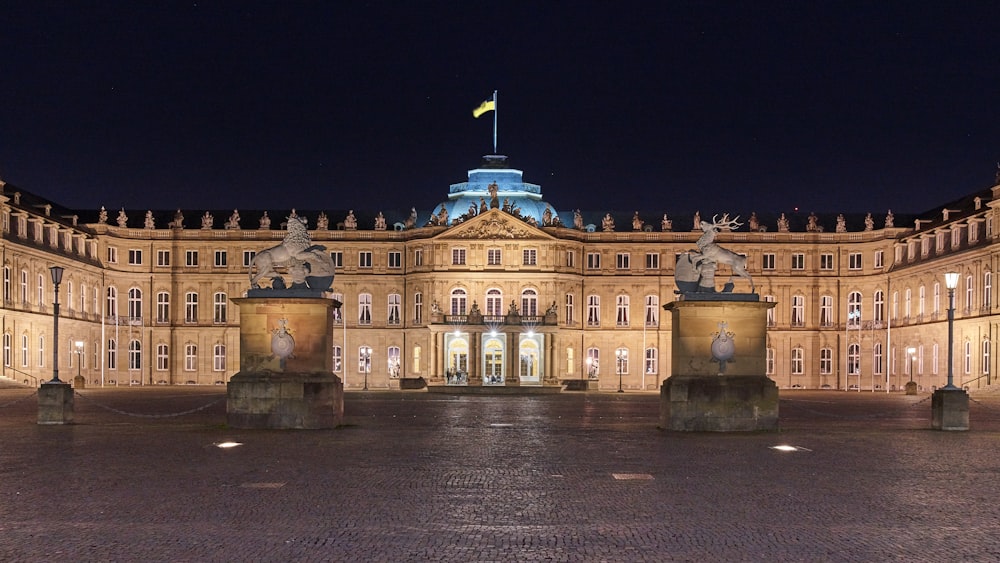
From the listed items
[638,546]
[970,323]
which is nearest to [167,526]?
[638,546]

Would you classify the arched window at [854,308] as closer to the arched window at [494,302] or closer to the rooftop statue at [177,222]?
the arched window at [494,302]

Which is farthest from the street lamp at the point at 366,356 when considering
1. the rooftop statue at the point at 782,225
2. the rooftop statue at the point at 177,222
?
the rooftop statue at the point at 782,225

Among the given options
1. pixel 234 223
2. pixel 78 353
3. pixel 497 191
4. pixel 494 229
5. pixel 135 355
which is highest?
pixel 497 191

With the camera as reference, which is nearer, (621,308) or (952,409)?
(952,409)

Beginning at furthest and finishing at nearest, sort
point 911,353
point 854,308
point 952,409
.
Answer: point 854,308 < point 911,353 < point 952,409

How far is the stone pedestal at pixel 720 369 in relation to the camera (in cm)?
2798

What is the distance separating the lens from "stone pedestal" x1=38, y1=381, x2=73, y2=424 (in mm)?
30203

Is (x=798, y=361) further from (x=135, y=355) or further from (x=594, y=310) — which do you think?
(x=135, y=355)

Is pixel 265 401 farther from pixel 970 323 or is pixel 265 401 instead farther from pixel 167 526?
pixel 970 323

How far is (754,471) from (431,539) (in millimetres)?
8131

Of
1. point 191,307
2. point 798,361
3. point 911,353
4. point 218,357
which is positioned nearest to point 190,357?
point 218,357

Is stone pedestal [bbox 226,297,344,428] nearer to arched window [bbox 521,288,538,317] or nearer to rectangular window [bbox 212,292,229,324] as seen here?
arched window [bbox 521,288,538,317]

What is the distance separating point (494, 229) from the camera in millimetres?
91125

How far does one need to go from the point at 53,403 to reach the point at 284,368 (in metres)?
6.84
